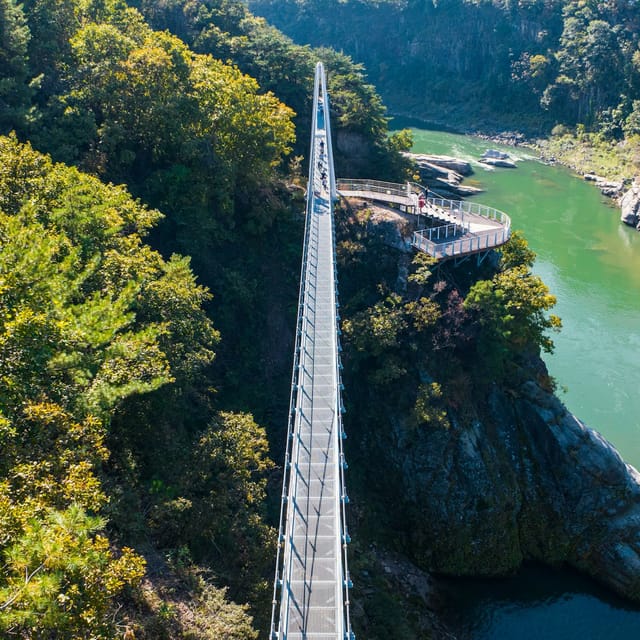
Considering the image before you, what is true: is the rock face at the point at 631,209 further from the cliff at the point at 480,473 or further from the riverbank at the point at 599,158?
the cliff at the point at 480,473

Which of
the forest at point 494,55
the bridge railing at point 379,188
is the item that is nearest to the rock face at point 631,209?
the forest at point 494,55

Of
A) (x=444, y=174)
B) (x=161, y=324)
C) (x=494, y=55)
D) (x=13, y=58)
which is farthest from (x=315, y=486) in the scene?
(x=494, y=55)

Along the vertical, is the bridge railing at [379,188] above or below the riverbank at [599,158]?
below

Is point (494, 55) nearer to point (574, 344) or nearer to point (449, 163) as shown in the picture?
point (449, 163)

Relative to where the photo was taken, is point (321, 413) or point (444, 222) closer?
point (321, 413)

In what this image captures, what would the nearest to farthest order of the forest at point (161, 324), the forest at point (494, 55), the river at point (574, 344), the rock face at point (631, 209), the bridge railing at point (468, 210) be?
the forest at point (161, 324), the river at point (574, 344), the bridge railing at point (468, 210), the rock face at point (631, 209), the forest at point (494, 55)

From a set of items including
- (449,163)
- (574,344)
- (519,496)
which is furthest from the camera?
(449,163)

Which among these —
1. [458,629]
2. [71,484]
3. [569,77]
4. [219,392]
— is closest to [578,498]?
[458,629]
